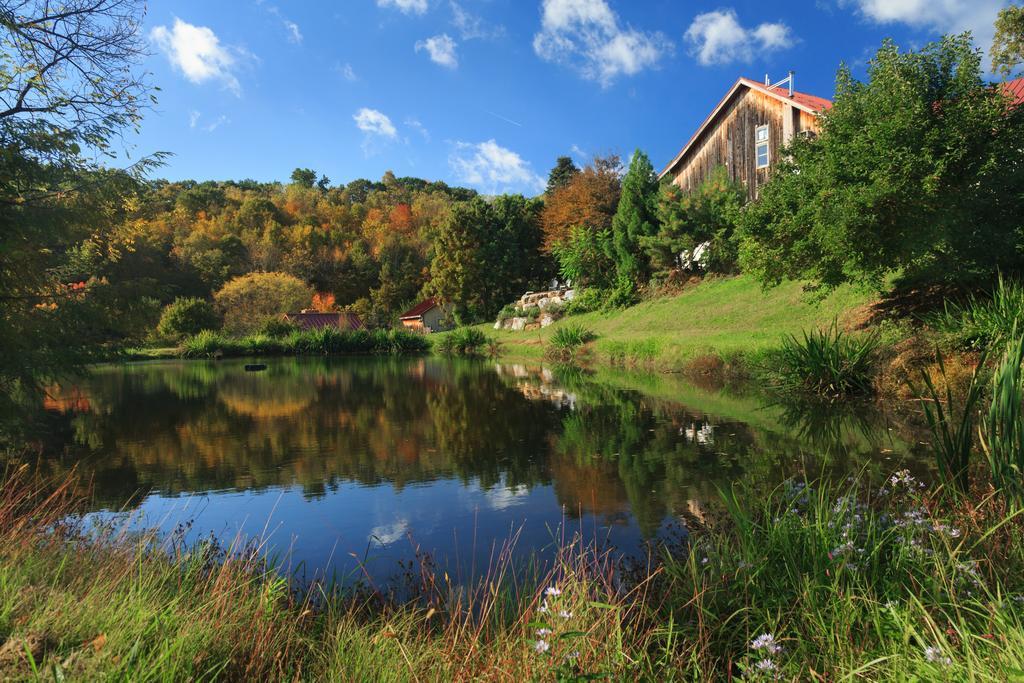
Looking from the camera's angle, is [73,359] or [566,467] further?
[566,467]

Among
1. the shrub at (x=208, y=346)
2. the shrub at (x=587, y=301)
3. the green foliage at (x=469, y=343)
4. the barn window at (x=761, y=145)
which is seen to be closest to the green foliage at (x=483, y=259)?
the green foliage at (x=469, y=343)

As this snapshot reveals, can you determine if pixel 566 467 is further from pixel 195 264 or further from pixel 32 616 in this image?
pixel 195 264

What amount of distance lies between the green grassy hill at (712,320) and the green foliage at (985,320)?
3.44 m

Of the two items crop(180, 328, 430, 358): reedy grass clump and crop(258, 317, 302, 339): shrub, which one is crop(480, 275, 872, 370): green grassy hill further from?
crop(258, 317, 302, 339): shrub

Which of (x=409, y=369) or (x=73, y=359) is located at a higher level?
(x=73, y=359)

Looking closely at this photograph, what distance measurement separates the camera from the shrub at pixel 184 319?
171ft

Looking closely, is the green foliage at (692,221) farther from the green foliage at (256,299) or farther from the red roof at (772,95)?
the green foliage at (256,299)

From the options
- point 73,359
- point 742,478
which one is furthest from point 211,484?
point 742,478

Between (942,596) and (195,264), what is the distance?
7301 centimetres

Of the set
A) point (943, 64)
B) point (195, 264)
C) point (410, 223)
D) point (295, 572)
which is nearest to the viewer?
point (295, 572)

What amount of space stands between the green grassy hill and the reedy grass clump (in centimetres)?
1910

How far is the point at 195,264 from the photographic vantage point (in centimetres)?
6625

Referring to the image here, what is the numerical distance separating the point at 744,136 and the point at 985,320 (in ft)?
77.9

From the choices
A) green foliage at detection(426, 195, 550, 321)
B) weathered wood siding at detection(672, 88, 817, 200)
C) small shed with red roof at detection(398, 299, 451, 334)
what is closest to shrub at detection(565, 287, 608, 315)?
weathered wood siding at detection(672, 88, 817, 200)
